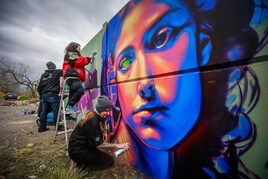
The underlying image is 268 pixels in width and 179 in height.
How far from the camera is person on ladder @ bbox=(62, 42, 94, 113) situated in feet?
10.9

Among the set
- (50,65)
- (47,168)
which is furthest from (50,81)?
(47,168)

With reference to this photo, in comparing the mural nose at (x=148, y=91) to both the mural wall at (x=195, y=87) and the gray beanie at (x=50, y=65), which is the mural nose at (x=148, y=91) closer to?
the mural wall at (x=195, y=87)

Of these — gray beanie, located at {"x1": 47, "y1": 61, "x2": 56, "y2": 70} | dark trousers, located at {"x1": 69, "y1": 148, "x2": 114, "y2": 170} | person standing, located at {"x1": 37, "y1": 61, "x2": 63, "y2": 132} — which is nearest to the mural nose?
dark trousers, located at {"x1": 69, "y1": 148, "x2": 114, "y2": 170}

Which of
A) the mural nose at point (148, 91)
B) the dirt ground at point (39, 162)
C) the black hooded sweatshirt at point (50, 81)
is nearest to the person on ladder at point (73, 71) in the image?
the dirt ground at point (39, 162)

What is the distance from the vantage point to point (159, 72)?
2.12m

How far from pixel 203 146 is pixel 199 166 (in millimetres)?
246

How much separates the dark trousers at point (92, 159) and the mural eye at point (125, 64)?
5.41 feet

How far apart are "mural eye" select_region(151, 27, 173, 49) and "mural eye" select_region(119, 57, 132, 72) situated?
26.4 inches

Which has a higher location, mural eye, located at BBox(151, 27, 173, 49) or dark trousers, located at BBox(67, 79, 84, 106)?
mural eye, located at BBox(151, 27, 173, 49)

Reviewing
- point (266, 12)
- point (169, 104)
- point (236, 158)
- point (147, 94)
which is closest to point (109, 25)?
point (147, 94)

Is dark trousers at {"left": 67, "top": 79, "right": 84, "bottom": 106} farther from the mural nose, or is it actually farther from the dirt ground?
the mural nose

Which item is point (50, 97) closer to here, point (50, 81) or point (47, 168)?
point (50, 81)

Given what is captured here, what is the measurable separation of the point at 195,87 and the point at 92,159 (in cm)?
202

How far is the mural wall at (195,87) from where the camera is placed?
1.25 meters
